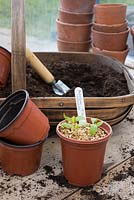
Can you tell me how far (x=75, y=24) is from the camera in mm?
2977

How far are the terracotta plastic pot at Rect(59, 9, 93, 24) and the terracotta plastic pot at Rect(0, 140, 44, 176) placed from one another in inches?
65.8

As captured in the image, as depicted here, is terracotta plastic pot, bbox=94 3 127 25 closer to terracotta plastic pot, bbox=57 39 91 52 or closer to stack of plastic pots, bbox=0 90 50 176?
terracotta plastic pot, bbox=57 39 91 52

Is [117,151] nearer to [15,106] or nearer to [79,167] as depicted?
[79,167]

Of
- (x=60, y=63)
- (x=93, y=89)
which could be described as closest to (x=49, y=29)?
(x=60, y=63)

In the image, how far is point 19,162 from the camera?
5.11 ft

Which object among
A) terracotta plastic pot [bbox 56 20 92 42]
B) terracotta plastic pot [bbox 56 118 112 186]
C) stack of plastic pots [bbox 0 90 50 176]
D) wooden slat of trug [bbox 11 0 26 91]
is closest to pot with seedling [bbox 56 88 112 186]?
terracotta plastic pot [bbox 56 118 112 186]

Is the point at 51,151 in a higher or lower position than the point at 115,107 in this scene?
lower

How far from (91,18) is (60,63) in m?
Answer: 0.85

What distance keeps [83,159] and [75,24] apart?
1760 mm

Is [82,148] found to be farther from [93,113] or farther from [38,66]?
[38,66]

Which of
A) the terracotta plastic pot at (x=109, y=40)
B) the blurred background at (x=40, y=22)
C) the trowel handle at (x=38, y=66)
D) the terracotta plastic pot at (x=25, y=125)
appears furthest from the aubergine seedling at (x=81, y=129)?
the blurred background at (x=40, y=22)

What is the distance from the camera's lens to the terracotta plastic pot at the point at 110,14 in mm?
2795

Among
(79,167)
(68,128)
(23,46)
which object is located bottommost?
(79,167)

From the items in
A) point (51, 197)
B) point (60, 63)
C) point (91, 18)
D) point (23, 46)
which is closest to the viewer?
point (51, 197)
